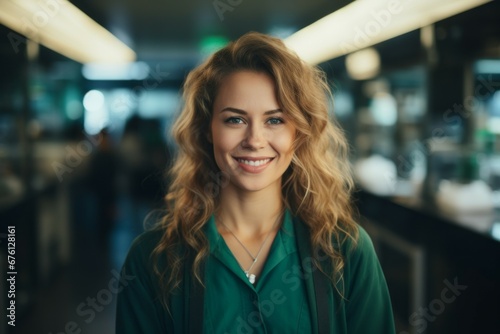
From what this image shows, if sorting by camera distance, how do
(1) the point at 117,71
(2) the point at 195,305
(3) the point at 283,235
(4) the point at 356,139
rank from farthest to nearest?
1. (1) the point at 117,71
2. (4) the point at 356,139
3. (3) the point at 283,235
4. (2) the point at 195,305

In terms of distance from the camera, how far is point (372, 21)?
3574 mm

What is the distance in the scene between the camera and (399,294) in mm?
3787

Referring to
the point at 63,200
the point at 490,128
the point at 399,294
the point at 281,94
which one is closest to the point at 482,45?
the point at 490,128

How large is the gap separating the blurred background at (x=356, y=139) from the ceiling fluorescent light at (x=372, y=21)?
0.05 feet

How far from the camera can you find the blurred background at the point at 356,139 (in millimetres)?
3088

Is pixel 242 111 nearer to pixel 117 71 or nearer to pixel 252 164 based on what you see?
pixel 252 164

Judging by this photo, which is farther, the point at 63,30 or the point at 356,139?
the point at 356,139

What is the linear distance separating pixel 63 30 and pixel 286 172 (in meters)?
3.39

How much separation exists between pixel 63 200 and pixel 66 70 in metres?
1.86

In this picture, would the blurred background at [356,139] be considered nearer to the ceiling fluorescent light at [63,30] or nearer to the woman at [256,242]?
the ceiling fluorescent light at [63,30]

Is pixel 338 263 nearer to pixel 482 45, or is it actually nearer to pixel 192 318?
pixel 192 318

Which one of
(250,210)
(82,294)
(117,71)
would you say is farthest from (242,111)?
(117,71)

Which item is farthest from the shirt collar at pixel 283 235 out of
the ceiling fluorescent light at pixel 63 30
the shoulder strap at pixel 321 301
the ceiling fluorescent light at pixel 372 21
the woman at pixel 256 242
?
the ceiling fluorescent light at pixel 63 30

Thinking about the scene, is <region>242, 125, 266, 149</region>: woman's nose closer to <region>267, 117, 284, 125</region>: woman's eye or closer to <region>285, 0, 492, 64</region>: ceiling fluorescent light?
<region>267, 117, 284, 125</region>: woman's eye
